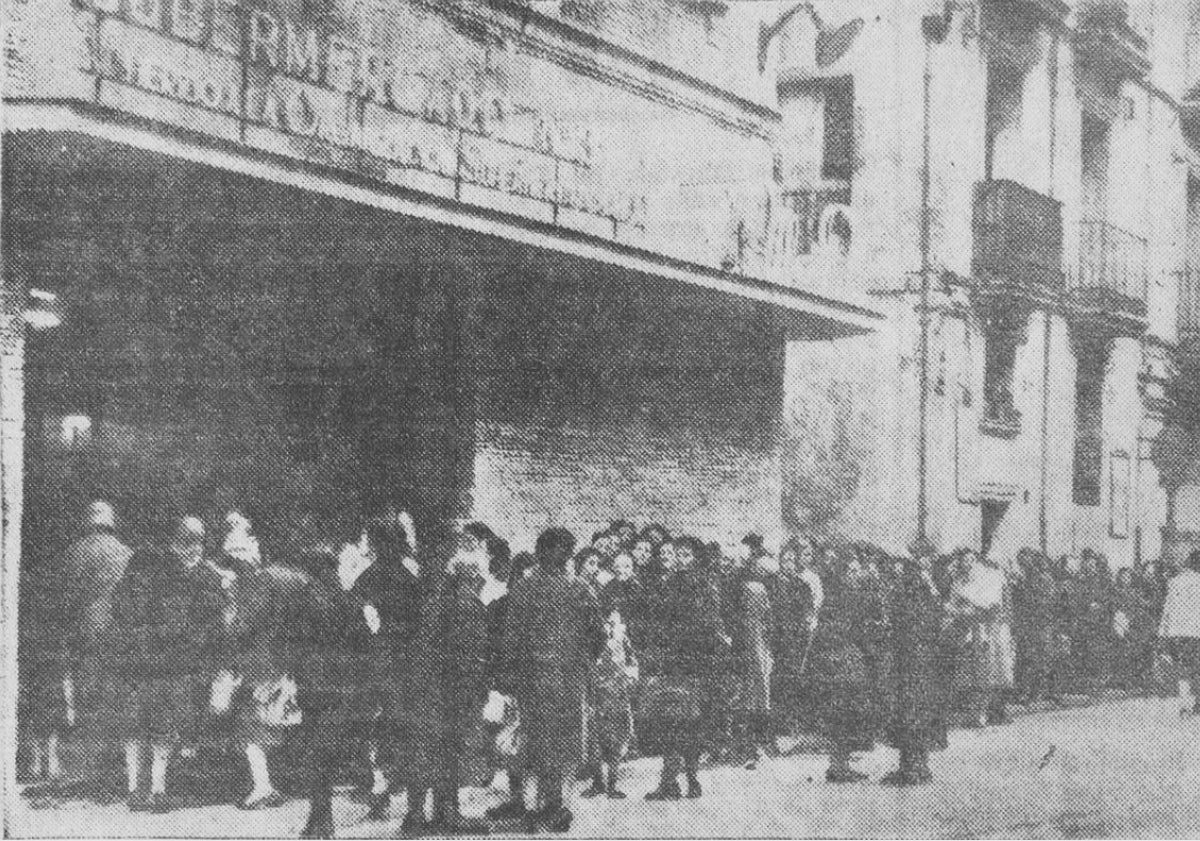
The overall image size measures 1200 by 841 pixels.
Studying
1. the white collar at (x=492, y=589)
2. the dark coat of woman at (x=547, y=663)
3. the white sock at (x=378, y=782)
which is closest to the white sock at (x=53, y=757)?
the white sock at (x=378, y=782)

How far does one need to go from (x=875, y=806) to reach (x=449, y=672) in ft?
8.38

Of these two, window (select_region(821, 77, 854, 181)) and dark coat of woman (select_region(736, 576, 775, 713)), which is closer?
dark coat of woman (select_region(736, 576, 775, 713))

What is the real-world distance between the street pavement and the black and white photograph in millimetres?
49

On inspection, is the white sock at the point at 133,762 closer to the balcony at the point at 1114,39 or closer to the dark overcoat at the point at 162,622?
the dark overcoat at the point at 162,622

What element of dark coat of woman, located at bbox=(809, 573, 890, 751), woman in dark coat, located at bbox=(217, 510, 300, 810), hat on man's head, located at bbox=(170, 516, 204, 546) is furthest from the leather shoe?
hat on man's head, located at bbox=(170, 516, 204, 546)

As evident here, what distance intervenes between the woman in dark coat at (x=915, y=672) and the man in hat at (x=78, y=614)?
4.45 meters

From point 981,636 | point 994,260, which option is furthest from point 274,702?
point 994,260

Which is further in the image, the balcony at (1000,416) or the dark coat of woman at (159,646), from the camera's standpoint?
the balcony at (1000,416)

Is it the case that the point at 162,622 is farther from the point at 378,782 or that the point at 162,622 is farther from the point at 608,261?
the point at 608,261

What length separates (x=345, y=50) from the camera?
9.85 metres

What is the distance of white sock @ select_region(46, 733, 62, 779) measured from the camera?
8.15 metres

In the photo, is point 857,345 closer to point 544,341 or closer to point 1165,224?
point 1165,224

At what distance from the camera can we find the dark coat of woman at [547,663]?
7.47 m

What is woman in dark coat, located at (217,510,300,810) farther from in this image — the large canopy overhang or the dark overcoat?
the large canopy overhang
